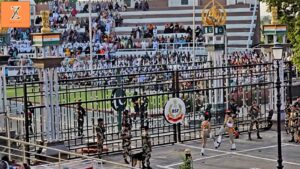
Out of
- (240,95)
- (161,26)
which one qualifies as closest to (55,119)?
(240,95)

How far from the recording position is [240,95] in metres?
34.5

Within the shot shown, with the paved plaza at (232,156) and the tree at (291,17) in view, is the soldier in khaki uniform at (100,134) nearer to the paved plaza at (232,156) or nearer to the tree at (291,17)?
the paved plaza at (232,156)

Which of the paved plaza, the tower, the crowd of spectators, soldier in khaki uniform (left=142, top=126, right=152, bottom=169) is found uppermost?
the crowd of spectators

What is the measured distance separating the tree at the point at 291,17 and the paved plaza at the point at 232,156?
22.6 ft

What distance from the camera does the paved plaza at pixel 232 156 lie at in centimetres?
2292

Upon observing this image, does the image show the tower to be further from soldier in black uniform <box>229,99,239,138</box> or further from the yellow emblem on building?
soldier in black uniform <box>229,99,239,138</box>

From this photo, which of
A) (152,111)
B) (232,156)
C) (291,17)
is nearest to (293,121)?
(232,156)

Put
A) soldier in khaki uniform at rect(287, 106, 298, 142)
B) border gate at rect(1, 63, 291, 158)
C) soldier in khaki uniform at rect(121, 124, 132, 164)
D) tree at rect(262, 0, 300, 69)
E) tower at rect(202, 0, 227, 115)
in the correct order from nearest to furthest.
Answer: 1. soldier in khaki uniform at rect(121, 124, 132, 164)
2. border gate at rect(1, 63, 291, 158)
3. soldier in khaki uniform at rect(287, 106, 298, 142)
4. tower at rect(202, 0, 227, 115)
5. tree at rect(262, 0, 300, 69)

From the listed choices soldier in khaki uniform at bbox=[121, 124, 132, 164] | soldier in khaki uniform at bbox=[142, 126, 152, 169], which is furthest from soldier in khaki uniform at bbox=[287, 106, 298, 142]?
soldier in khaki uniform at bbox=[121, 124, 132, 164]

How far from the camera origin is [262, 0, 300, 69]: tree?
1284 inches

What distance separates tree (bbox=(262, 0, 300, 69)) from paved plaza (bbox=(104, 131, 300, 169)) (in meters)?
6.88

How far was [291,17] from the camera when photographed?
33.6 meters

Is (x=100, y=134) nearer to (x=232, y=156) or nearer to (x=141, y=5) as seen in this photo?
(x=232, y=156)

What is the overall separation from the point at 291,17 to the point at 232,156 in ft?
38.4
